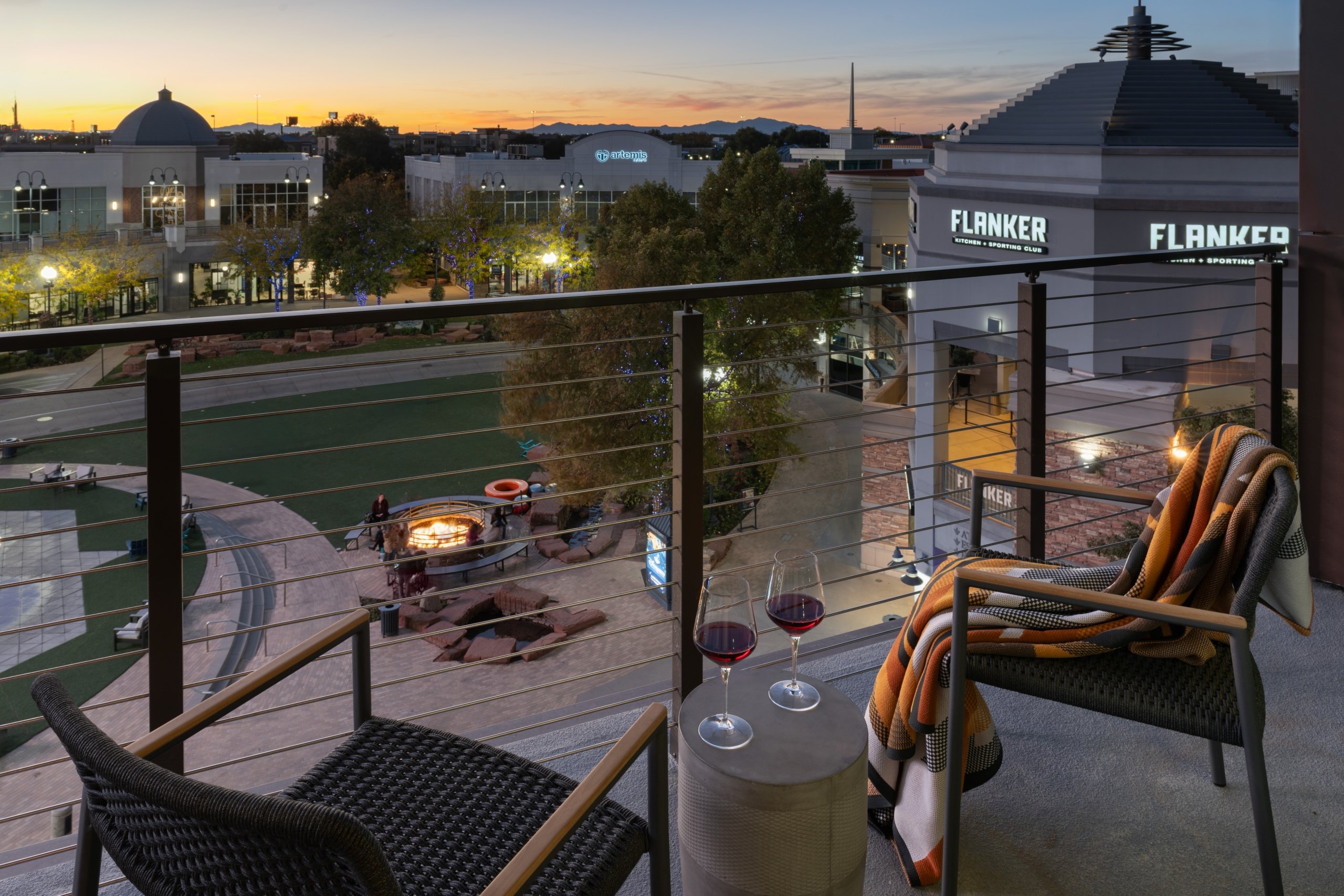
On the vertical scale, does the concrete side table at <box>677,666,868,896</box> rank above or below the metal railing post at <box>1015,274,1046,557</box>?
below

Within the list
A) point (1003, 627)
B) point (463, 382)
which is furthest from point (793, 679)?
point (463, 382)

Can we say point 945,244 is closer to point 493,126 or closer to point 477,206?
point 477,206

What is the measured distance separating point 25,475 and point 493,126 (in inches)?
1872

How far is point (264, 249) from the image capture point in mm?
42000

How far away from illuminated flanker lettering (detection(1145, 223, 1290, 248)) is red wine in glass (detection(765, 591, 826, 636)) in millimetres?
18040

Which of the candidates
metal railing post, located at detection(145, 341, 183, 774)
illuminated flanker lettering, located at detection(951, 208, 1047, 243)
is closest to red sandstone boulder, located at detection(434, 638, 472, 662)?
illuminated flanker lettering, located at detection(951, 208, 1047, 243)

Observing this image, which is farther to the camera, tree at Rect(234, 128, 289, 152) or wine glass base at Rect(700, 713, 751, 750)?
tree at Rect(234, 128, 289, 152)

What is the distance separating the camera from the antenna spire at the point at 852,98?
57481mm

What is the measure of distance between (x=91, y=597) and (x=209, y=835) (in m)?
19.6

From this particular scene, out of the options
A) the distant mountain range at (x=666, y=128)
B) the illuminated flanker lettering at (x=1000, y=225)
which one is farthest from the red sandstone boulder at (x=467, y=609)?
the distant mountain range at (x=666, y=128)

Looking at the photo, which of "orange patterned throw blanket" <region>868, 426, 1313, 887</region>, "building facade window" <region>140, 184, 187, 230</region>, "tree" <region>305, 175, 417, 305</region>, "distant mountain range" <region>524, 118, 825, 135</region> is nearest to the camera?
"orange patterned throw blanket" <region>868, 426, 1313, 887</region>

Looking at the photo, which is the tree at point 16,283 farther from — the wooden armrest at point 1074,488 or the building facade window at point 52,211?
the wooden armrest at point 1074,488

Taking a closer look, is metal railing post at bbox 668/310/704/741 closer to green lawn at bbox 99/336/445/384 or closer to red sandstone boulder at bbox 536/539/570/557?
red sandstone boulder at bbox 536/539/570/557

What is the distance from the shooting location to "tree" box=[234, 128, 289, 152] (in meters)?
61.5
